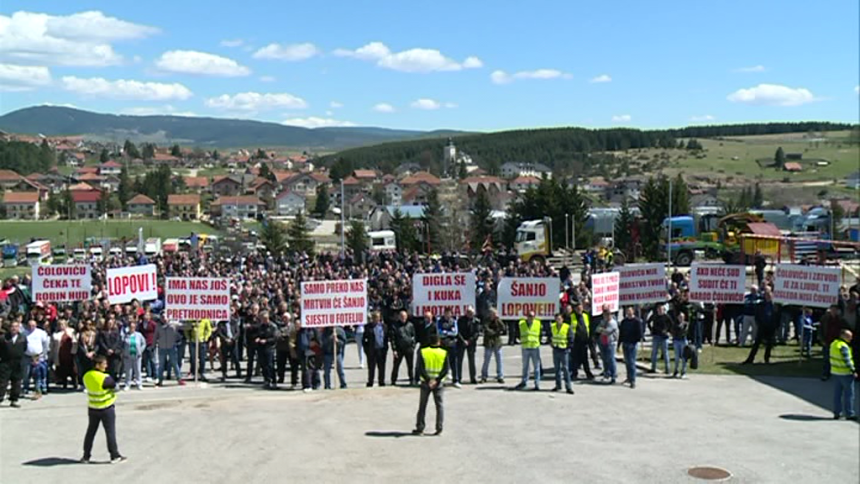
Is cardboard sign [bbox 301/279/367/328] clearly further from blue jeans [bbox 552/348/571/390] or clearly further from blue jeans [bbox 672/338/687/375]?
blue jeans [bbox 672/338/687/375]

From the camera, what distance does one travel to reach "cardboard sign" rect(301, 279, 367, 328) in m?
17.2

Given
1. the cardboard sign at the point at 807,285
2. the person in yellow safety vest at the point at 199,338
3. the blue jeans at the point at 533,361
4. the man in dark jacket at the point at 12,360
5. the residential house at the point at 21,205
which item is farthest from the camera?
the residential house at the point at 21,205

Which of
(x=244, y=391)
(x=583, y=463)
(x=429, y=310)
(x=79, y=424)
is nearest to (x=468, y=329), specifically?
(x=429, y=310)

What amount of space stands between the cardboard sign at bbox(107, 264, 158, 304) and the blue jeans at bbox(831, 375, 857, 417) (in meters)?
14.9

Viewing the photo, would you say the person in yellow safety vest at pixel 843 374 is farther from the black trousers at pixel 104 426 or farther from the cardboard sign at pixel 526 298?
the black trousers at pixel 104 426

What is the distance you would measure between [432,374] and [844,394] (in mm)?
6770

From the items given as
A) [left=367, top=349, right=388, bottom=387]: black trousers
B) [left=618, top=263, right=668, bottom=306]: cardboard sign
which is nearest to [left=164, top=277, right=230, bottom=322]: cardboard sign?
[left=367, top=349, right=388, bottom=387]: black trousers

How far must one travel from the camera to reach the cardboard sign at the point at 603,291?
18391 millimetres

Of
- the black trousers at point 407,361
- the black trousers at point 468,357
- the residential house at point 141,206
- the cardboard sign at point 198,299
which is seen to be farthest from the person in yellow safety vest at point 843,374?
the residential house at point 141,206

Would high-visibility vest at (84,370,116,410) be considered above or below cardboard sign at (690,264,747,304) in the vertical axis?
below

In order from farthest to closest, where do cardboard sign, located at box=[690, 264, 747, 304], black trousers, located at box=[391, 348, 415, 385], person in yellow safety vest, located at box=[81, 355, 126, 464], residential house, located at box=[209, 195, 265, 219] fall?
residential house, located at box=[209, 195, 265, 219]
cardboard sign, located at box=[690, 264, 747, 304]
black trousers, located at box=[391, 348, 415, 385]
person in yellow safety vest, located at box=[81, 355, 126, 464]

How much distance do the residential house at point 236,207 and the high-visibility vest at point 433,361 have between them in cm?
14626

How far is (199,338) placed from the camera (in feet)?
61.9

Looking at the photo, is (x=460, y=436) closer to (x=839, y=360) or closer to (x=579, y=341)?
(x=579, y=341)
